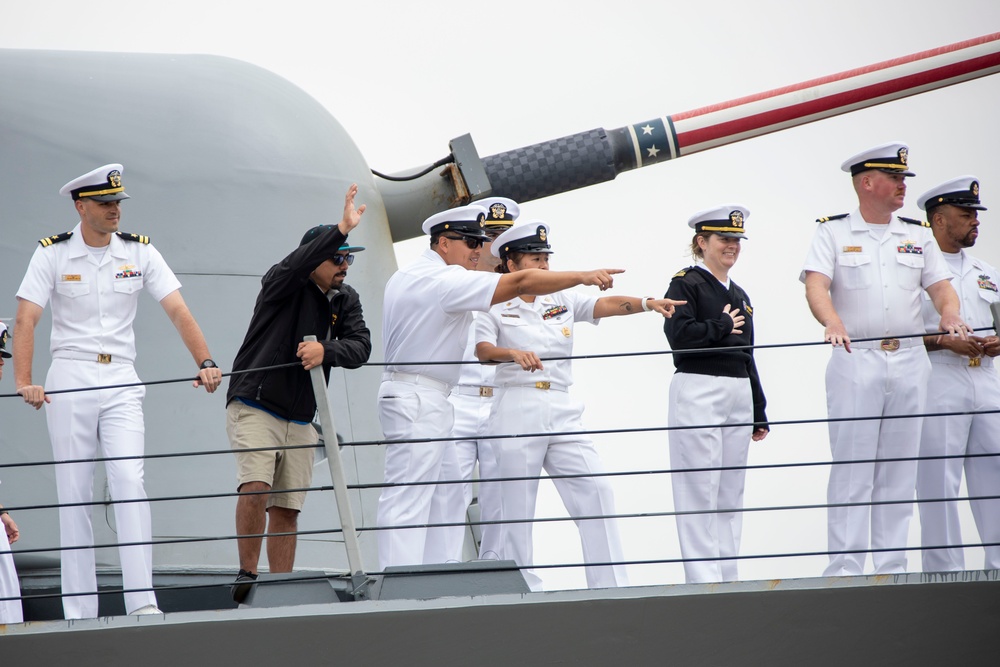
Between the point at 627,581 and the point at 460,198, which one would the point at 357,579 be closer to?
the point at 627,581

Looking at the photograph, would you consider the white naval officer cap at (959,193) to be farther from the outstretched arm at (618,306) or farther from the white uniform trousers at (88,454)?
the white uniform trousers at (88,454)

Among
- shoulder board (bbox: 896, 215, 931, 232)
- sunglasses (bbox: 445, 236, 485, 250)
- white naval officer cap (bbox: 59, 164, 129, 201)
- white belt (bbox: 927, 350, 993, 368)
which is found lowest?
white belt (bbox: 927, 350, 993, 368)

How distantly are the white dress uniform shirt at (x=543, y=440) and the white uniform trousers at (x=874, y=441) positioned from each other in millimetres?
764

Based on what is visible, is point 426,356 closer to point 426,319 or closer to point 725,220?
point 426,319

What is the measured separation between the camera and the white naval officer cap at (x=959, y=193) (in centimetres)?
512

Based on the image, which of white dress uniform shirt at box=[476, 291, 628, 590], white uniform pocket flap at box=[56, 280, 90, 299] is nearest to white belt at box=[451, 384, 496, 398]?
white dress uniform shirt at box=[476, 291, 628, 590]

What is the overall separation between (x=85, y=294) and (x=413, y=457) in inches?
47.4

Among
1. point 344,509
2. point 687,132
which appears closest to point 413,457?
point 344,509

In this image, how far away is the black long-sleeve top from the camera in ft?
15.1

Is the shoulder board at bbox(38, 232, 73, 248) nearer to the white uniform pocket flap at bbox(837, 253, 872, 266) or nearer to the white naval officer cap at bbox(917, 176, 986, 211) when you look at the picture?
the white uniform pocket flap at bbox(837, 253, 872, 266)

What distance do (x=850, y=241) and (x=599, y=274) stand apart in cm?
122

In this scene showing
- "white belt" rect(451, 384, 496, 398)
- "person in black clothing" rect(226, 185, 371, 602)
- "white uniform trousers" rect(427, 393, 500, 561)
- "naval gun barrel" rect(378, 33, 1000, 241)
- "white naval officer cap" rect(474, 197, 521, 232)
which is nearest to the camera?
"person in black clothing" rect(226, 185, 371, 602)

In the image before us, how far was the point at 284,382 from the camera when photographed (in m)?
→ 4.39

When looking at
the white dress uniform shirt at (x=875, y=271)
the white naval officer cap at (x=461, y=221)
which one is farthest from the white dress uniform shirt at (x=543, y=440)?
the white dress uniform shirt at (x=875, y=271)
